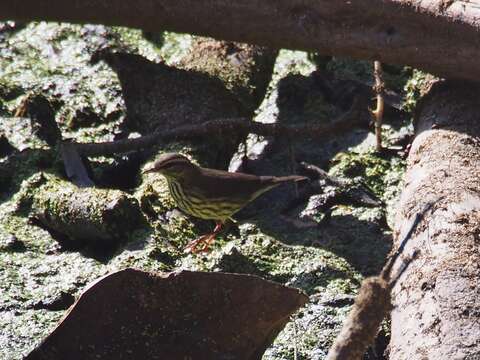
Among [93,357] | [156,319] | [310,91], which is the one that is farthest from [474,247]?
[310,91]

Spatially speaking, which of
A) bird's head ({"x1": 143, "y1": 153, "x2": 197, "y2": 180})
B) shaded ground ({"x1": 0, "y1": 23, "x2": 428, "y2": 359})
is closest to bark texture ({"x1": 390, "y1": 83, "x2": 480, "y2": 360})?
shaded ground ({"x1": 0, "y1": 23, "x2": 428, "y2": 359})

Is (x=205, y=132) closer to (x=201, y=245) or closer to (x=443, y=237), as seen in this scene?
(x=201, y=245)

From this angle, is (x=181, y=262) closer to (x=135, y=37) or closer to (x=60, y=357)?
(x=60, y=357)

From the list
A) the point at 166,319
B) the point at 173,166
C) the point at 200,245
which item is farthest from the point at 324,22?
the point at 166,319

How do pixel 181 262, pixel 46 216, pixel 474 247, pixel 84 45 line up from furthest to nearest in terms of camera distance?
pixel 84 45, pixel 46 216, pixel 181 262, pixel 474 247

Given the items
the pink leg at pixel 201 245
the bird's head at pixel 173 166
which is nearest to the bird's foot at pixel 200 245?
the pink leg at pixel 201 245

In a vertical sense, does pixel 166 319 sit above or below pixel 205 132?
below
